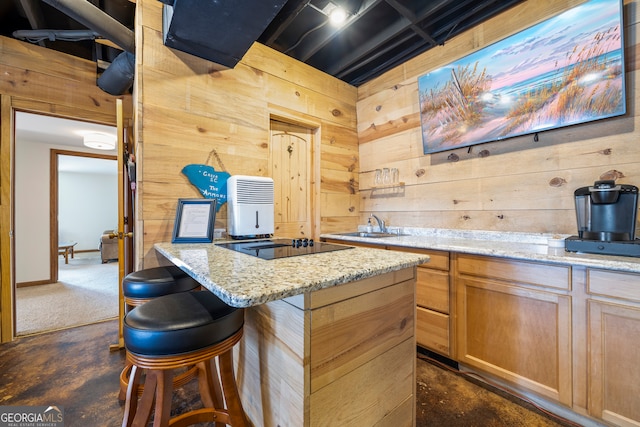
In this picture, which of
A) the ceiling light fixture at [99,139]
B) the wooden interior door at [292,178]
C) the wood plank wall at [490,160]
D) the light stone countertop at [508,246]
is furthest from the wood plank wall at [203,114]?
the ceiling light fixture at [99,139]

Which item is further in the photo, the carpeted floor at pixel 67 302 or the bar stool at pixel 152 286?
the carpeted floor at pixel 67 302

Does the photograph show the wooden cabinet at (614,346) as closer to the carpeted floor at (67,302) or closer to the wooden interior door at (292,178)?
the wooden interior door at (292,178)

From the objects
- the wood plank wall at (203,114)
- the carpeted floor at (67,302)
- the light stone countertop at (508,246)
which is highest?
the wood plank wall at (203,114)

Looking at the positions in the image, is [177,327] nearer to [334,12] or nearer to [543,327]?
[543,327]

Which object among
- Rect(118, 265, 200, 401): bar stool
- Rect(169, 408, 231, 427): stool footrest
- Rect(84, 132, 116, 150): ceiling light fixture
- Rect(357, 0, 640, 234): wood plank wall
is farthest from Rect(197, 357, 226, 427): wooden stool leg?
Rect(84, 132, 116, 150): ceiling light fixture

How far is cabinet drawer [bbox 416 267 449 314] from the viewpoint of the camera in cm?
185

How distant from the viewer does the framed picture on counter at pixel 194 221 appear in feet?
5.88

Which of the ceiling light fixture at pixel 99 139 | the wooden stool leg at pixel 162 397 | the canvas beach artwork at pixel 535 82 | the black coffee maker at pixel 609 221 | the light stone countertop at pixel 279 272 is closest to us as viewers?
the light stone countertop at pixel 279 272

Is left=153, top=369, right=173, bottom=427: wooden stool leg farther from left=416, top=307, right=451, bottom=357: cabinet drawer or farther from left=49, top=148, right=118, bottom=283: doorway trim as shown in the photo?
left=49, top=148, right=118, bottom=283: doorway trim

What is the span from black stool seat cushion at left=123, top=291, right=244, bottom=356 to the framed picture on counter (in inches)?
34.9

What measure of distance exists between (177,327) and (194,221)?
1.18 metres

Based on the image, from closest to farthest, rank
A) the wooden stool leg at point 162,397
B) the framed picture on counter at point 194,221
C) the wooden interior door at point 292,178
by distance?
the wooden stool leg at point 162,397 < the framed picture on counter at point 194,221 < the wooden interior door at point 292,178

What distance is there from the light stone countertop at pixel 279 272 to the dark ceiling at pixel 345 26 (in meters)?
1.95

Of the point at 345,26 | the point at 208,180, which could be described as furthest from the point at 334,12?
the point at 208,180
